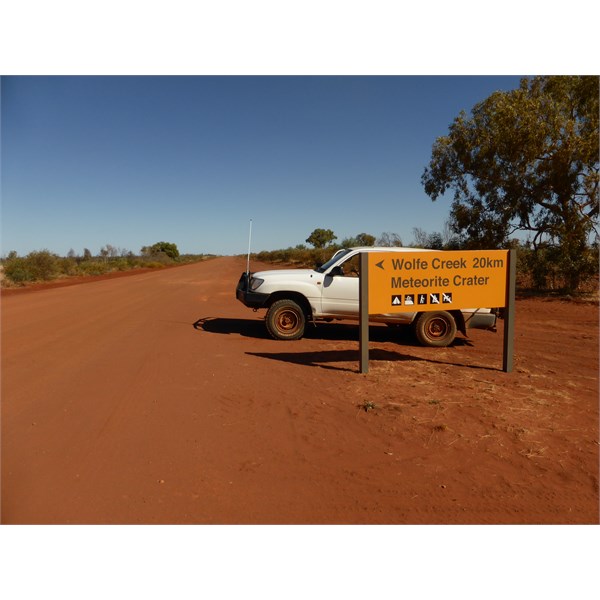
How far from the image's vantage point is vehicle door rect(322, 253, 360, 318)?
851 cm

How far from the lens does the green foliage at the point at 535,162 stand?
1417 cm

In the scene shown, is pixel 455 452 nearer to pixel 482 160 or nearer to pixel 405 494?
pixel 405 494

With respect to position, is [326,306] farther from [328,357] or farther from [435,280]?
[435,280]

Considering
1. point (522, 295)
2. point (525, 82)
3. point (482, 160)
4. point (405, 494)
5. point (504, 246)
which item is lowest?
point (405, 494)

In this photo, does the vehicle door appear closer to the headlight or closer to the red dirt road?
the red dirt road

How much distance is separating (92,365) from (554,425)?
6180 mm

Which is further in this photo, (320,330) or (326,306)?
(320,330)

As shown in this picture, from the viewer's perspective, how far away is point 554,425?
4613 mm

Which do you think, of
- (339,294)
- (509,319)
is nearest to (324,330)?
(339,294)

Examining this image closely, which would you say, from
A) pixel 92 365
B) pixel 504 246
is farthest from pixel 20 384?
pixel 504 246

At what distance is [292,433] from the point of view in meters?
4.36

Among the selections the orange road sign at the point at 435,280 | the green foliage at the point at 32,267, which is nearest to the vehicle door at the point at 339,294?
the orange road sign at the point at 435,280

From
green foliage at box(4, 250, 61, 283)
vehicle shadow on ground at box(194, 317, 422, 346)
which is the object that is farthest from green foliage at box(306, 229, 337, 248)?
vehicle shadow on ground at box(194, 317, 422, 346)

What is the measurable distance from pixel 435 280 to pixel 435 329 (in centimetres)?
216
